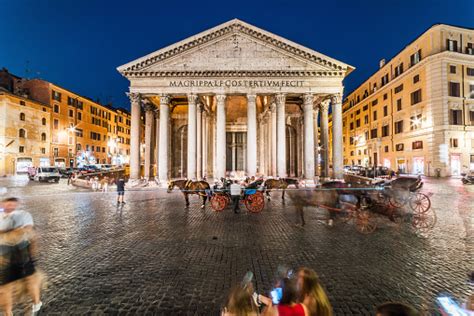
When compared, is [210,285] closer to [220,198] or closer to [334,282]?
[334,282]

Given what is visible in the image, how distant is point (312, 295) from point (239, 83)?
23257mm

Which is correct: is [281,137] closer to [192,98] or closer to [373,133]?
[192,98]

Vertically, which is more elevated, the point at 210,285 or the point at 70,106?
the point at 70,106

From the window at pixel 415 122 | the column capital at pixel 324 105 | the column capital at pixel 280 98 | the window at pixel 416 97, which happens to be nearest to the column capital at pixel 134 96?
the column capital at pixel 280 98

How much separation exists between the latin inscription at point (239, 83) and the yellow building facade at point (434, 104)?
11.6 m

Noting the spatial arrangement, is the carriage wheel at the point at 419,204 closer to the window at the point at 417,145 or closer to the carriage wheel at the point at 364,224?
the carriage wheel at the point at 364,224

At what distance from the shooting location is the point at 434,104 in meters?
31.2

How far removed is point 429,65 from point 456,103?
5.75 meters

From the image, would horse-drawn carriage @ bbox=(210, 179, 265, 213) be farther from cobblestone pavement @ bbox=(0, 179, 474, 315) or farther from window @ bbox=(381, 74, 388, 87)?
window @ bbox=(381, 74, 388, 87)

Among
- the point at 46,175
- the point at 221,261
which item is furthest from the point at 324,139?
the point at 46,175

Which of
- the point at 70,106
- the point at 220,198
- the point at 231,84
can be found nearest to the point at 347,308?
the point at 220,198

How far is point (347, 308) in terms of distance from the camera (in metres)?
3.84

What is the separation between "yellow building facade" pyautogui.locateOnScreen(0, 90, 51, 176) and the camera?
3700 centimetres

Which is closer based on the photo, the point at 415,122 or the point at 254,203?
the point at 254,203
